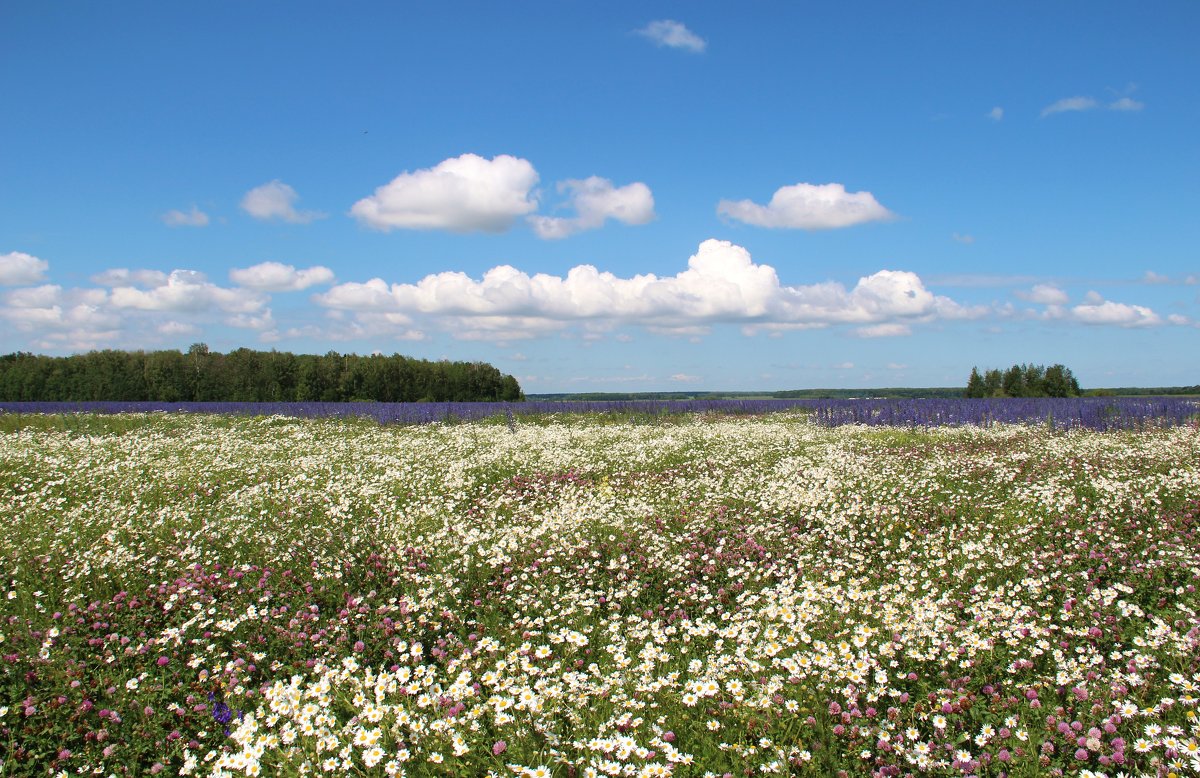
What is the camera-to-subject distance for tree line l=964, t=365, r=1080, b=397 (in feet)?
129

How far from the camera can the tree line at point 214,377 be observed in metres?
45.9

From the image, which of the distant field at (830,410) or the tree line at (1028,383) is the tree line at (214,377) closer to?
the distant field at (830,410)

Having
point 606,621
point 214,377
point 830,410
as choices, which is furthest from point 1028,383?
point 214,377

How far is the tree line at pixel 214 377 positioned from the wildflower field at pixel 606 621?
1473 inches

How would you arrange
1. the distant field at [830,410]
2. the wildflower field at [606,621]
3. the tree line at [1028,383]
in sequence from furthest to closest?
the tree line at [1028,383] → the distant field at [830,410] → the wildflower field at [606,621]

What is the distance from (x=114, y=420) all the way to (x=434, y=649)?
91.1ft

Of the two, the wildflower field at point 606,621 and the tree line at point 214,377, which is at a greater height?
the tree line at point 214,377

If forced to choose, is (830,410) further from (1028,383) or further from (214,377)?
(214,377)

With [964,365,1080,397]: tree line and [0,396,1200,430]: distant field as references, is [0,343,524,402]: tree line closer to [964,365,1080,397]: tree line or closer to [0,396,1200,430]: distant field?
[0,396,1200,430]: distant field

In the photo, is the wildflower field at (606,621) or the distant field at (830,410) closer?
the wildflower field at (606,621)

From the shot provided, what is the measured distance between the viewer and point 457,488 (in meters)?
10.5

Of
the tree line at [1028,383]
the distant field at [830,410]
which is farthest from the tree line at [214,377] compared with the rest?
the tree line at [1028,383]

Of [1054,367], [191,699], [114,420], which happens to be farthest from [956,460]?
[1054,367]

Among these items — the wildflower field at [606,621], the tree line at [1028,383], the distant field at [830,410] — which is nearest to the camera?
the wildflower field at [606,621]
